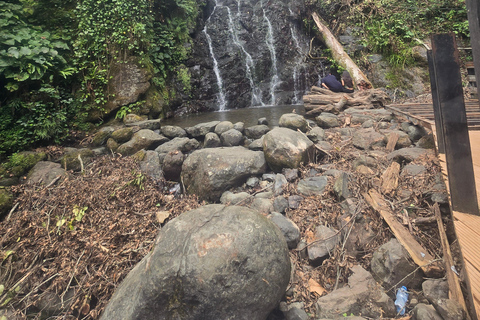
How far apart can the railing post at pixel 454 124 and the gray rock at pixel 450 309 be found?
67 cm

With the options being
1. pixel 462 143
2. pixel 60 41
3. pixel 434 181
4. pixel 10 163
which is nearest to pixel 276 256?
pixel 462 143

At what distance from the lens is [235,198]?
12.1ft

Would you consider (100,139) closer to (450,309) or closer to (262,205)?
(262,205)

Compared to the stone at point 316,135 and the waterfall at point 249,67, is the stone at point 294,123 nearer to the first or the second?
the stone at point 316,135

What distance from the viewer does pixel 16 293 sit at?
2521 millimetres

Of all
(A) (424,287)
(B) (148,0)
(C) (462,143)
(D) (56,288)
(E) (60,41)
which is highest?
(B) (148,0)

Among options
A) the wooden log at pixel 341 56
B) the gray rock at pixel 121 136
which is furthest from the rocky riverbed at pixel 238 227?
the wooden log at pixel 341 56

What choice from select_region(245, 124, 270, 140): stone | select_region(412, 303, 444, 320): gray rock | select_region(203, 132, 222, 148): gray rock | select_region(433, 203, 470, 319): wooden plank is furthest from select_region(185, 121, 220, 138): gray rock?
select_region(412, 303, 444, 320): gray rock

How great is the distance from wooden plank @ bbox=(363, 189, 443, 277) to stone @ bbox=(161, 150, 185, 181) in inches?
121

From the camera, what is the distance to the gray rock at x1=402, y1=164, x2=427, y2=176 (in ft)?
9.98

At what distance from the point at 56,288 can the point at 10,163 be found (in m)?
2.96

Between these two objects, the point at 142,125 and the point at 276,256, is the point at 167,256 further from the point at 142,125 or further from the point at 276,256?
the point at 142,125

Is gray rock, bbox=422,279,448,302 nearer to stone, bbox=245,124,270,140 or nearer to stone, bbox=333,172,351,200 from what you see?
stone, bbox=333,172,351,200

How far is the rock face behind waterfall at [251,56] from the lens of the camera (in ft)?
35.0
